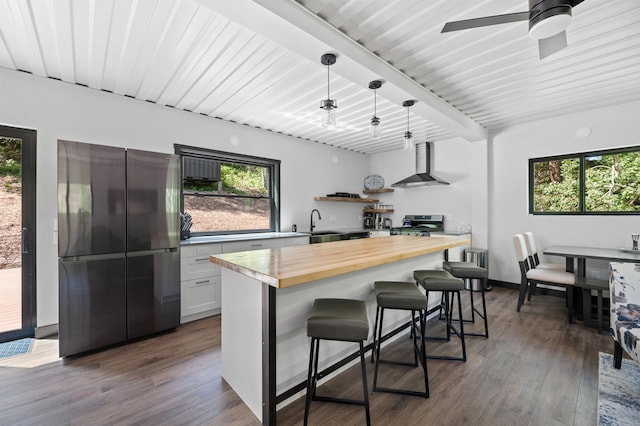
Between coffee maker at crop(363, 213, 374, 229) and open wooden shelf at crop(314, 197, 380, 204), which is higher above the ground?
open wooden shelf at crop(314, 197, 380, 204)

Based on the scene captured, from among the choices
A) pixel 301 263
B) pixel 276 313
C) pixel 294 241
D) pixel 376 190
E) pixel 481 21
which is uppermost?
pixel 481 21

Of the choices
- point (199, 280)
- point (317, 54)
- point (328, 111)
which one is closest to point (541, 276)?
point (328, 111)

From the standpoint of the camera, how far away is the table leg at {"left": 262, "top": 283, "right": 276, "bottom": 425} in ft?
5.17

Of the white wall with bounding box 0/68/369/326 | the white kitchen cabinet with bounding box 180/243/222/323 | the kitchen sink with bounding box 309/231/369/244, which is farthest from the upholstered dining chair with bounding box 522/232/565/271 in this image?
the white kitchen cabinet with bounding box 180/243/222/323

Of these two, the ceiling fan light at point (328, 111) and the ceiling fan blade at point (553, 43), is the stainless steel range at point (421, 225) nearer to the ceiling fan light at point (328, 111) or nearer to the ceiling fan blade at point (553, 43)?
the ceiling fan light at point (328, 111)

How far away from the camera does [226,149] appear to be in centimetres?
430

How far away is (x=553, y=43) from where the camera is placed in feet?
5.54

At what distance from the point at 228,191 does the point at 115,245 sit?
1.99 m

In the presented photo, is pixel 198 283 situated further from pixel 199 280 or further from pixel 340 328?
pixel 340 328

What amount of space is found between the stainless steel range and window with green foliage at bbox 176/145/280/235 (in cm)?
243

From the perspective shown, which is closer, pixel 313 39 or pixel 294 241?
pixel 313 39

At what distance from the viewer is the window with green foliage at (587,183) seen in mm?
3744

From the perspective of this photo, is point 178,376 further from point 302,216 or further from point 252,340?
point 302,216

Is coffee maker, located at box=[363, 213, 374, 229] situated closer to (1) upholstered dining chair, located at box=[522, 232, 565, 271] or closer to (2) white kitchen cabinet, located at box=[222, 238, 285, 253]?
(2) white kitchen cabinet, located at box=[222, 238, 285, 253]
